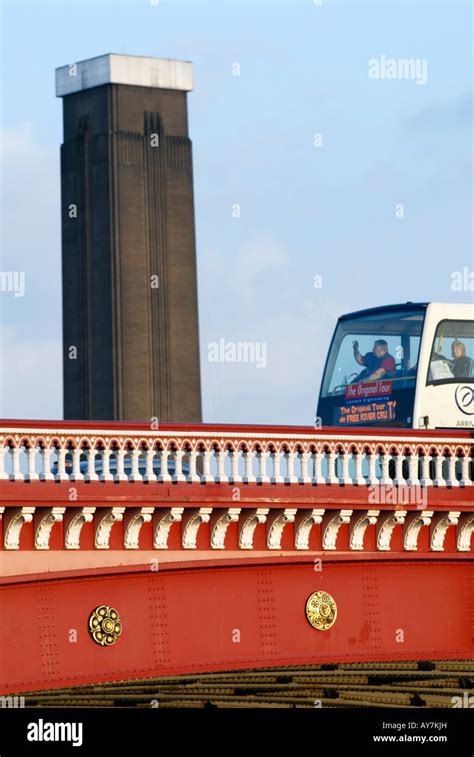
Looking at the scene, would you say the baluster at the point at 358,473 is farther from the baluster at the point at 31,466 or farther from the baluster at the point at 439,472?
the baluster at the point at 31,466

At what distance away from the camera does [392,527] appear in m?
33.2

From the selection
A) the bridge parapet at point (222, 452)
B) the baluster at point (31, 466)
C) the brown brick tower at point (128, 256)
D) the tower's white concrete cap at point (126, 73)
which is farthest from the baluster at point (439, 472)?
the tower's white concrete cap at point (126, 73)

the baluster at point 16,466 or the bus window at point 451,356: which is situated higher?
the bus window at point 451,356

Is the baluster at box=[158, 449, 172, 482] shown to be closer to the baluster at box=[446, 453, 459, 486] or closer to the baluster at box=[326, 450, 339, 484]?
the baluster at box=[326, 450, 339, 484]

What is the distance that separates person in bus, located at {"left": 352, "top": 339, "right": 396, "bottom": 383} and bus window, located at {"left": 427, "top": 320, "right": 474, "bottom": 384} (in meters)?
1.05

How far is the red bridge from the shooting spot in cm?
3025

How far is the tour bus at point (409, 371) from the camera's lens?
38438mm

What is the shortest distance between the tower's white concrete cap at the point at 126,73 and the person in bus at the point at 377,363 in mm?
62510

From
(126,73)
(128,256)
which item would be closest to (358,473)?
(128,256)

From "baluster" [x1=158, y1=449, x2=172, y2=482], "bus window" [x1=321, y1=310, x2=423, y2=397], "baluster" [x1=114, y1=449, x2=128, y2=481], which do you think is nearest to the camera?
"baluster" [x1=114, y1=449, x2=128, y2=481]

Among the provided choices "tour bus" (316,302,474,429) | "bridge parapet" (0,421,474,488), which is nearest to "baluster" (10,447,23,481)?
"bridge parapet" (0,421,474,488)

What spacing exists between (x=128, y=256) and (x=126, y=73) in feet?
31.3

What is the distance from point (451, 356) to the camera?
127ft

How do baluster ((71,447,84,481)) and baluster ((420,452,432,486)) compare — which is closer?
baluster ((71,447,84,481))
